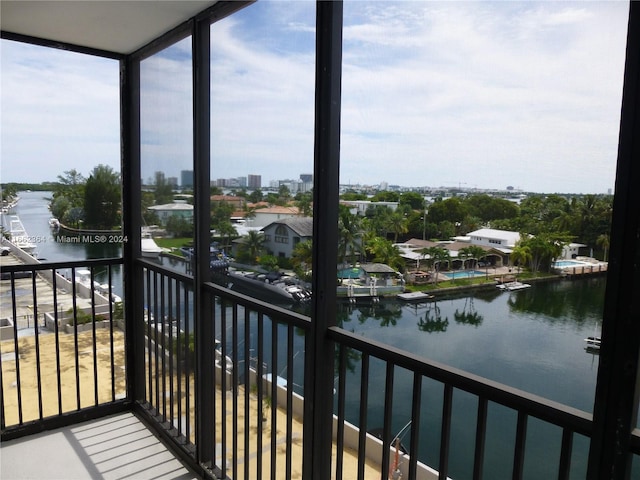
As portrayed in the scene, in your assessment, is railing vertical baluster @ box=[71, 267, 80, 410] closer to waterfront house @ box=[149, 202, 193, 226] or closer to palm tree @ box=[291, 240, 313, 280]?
waterfront house @ box=[149, 202, 193, 226]

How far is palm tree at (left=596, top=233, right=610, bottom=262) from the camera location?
92 cm

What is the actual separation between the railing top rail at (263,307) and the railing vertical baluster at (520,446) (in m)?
0.80

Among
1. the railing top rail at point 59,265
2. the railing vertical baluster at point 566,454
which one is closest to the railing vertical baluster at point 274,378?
the railing vertical baluster at point 566,454

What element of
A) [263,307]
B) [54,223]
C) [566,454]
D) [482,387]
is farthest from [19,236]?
[566,454]

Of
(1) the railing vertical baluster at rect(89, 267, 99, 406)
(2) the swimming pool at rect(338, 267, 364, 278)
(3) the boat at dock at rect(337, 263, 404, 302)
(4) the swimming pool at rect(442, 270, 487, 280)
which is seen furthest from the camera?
(1) the railing vertical baluster at rect(89, 267, 99, 406)

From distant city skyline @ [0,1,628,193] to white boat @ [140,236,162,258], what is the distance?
91 centimetres

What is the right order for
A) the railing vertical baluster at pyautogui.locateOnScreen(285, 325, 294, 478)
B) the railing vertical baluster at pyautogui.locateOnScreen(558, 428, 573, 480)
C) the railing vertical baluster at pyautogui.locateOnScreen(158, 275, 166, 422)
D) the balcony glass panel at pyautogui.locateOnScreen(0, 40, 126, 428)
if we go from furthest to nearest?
the railing vertical baluster at pyautogui.locateOnScreen(158, 275, 166, 422)
the balcony glass panel at pyautogui.locateOnScreen(0, 40, 126, 428)
the railing vertical baluster at pyautogui.locateOnScreen(285, 325, 294, 478)
the railing vertical baluster at pyautogui.locateOnScreen(558, 428, 573, 480)

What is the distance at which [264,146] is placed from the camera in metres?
1.90

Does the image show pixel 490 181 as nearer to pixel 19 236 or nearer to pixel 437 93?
pixel 437 93

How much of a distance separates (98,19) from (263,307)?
5.76 ft

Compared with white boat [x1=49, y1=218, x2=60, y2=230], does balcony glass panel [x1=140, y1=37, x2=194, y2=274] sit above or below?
above

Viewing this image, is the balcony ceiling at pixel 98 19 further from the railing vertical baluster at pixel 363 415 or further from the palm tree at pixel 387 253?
the railing vertical baluster at pixel 363 415

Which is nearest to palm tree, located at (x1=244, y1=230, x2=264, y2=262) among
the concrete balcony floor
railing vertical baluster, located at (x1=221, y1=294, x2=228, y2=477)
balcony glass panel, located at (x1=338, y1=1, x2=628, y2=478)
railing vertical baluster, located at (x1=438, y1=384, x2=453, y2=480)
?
railing vertical baluster, located at (x1=221, y1=294, x2=228, y2=477)

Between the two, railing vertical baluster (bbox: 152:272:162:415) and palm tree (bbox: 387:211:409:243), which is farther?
railing vertical baluster (bbox: 152:272:162:415)
